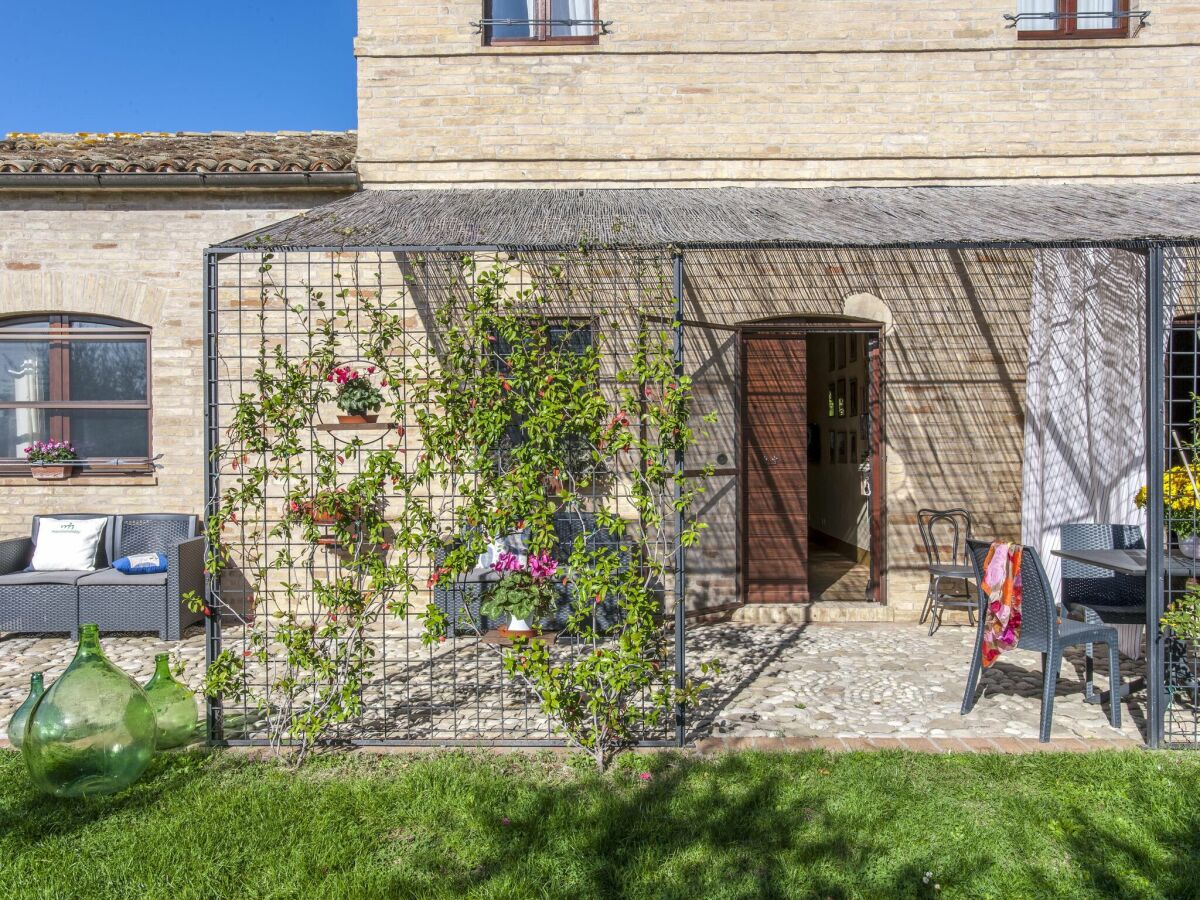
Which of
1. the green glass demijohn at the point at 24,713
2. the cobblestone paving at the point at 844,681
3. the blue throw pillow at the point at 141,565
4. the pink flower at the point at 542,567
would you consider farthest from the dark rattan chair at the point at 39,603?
the pink flower at the point at 542,567

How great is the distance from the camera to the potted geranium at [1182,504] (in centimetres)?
424

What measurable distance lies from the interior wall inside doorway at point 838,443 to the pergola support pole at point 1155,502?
409 centimetres

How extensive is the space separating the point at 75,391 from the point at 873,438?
687cm

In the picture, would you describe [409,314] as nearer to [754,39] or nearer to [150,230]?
[150,230]

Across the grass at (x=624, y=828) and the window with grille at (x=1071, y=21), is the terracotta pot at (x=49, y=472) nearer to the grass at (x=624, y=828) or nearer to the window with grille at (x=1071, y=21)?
the grass at (x=624, y=828)

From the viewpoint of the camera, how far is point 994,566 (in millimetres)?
4473

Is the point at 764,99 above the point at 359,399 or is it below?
above

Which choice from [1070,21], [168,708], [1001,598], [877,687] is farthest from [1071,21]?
[168,708]

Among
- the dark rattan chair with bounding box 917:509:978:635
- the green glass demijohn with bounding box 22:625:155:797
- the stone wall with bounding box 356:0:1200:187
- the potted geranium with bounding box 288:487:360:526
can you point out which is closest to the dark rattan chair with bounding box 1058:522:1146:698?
the dark rattan chair with bounding box 917:509:978:635

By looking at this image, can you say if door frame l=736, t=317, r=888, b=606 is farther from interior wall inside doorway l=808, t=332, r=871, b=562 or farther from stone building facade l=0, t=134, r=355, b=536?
stone building facade l=0, t=134, r=355, b=536

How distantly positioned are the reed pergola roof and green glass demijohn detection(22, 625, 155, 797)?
205 cm

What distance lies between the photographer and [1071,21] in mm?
6855

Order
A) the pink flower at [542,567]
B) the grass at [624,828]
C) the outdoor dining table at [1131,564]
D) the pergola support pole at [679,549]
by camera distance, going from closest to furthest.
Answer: the grass at [624,828], the pergola support pole at [679,549], the pink flower at [542,567], the outdoor dining table at [1131,564]

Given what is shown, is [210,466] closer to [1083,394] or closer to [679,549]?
[679,549]
